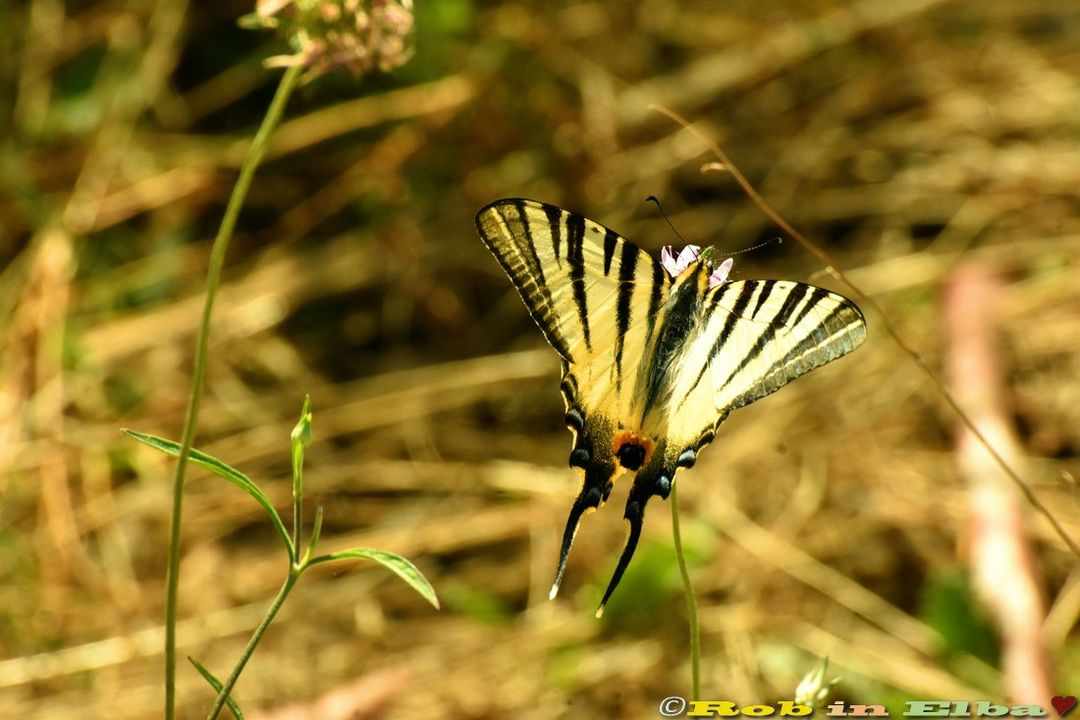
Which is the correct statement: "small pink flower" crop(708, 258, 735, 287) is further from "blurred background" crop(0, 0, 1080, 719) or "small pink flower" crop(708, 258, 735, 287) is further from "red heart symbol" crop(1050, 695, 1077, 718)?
"blurred background" crop(0, 0, 1080, 719)

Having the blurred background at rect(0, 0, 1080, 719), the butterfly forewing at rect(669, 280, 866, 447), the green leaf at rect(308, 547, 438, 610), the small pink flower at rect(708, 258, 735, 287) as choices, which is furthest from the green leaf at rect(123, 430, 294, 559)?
the blurred background at rect(0, 0, 1080, 719)

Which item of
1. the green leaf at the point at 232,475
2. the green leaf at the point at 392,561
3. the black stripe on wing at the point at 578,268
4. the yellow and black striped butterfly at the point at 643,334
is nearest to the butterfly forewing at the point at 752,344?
the yellow and black striped butterfly at the point at 643,334

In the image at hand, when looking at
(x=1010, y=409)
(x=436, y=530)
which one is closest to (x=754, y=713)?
(x=436, y=530)

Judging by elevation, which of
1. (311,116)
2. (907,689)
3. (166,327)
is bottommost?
(907,689)

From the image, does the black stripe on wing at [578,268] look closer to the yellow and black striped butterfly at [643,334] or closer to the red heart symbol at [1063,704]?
the yellow and black striped butterfly at [643,334]

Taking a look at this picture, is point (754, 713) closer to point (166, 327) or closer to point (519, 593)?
point (519, 593)

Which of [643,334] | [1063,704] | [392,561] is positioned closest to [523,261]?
[643,334]
